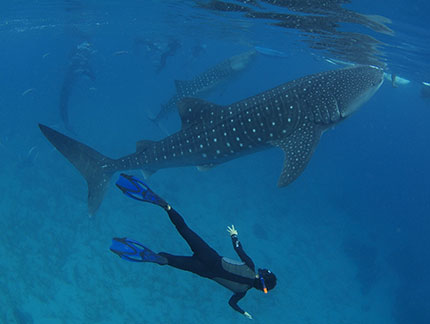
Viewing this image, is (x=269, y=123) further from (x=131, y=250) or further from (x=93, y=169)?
(x=93, y=169)

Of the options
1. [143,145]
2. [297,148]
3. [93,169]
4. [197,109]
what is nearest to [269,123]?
[297,148]

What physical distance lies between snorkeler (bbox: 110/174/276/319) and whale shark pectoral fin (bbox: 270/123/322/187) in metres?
1.77

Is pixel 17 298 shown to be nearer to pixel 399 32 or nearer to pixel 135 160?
pixel 135 160

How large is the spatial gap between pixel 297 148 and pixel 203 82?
982 centimetres

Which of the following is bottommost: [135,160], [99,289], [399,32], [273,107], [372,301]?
[372,301]

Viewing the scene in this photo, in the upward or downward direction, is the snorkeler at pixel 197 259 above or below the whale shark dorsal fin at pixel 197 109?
below

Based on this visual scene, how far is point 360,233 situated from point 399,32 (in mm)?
12203

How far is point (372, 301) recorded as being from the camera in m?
14.4

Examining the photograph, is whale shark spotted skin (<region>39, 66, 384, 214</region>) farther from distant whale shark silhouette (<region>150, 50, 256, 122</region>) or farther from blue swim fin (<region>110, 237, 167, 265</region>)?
distant whale shark silhouette (<region>150, 50, 256, 122</region>)

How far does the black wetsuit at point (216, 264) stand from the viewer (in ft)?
16.3

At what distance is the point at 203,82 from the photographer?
14945 mm

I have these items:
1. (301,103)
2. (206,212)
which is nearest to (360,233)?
(206,212)

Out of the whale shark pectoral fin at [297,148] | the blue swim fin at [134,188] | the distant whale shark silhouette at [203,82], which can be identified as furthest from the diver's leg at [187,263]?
the distant whale shark silhouette at [203,82]

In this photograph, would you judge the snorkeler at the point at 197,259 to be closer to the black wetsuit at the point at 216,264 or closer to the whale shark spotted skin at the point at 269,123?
the black wetsuit at the point at 216,264
